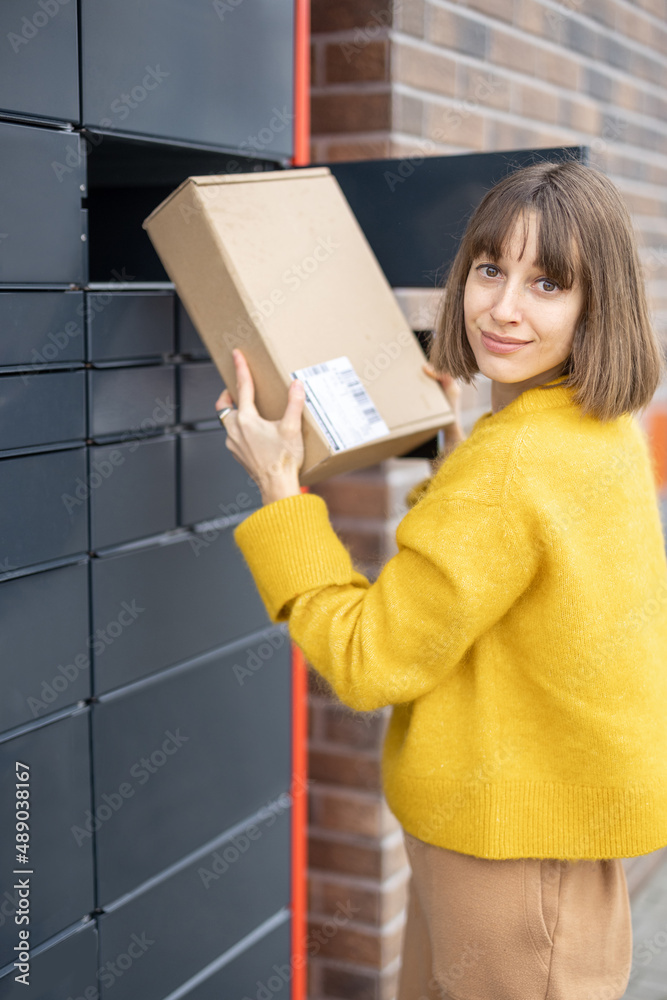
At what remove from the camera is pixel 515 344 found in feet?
4.38

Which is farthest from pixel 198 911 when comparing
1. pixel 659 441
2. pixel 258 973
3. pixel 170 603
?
pixel 659 441

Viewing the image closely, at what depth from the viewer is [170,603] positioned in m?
1.63

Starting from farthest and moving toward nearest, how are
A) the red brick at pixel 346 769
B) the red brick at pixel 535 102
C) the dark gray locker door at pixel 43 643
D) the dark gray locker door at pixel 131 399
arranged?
the red brick at pixel 535 102
the red brick at pixel 346 769
the dark gray locker door at pixel 131 399
the dark gray locker door at pixel 43 643

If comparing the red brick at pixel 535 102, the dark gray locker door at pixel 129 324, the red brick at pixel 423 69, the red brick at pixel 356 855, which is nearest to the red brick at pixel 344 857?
the red brick at pixel 356 855

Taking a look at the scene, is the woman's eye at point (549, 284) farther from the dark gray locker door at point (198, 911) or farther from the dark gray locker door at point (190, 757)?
the dark gray locker door at point (198, 911)

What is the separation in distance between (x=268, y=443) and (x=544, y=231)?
1.52ft

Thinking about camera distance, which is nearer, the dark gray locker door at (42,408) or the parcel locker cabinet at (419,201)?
the dark gray locker door at (42,408)

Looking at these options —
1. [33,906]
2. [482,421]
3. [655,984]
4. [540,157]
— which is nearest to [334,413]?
[482,421]

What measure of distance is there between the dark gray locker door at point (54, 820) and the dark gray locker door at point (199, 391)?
1.68 ft

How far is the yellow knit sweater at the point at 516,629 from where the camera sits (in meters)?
1.27

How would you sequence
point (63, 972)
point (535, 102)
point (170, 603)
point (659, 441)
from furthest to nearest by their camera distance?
1. point (659, 441)
2. point (535, 102)
3. point (170, 603)
4. point (63, 972)

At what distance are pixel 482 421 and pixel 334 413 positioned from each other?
0.22 metres

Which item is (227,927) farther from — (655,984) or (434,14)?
(434,14)

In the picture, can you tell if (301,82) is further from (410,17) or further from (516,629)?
(516,629)
